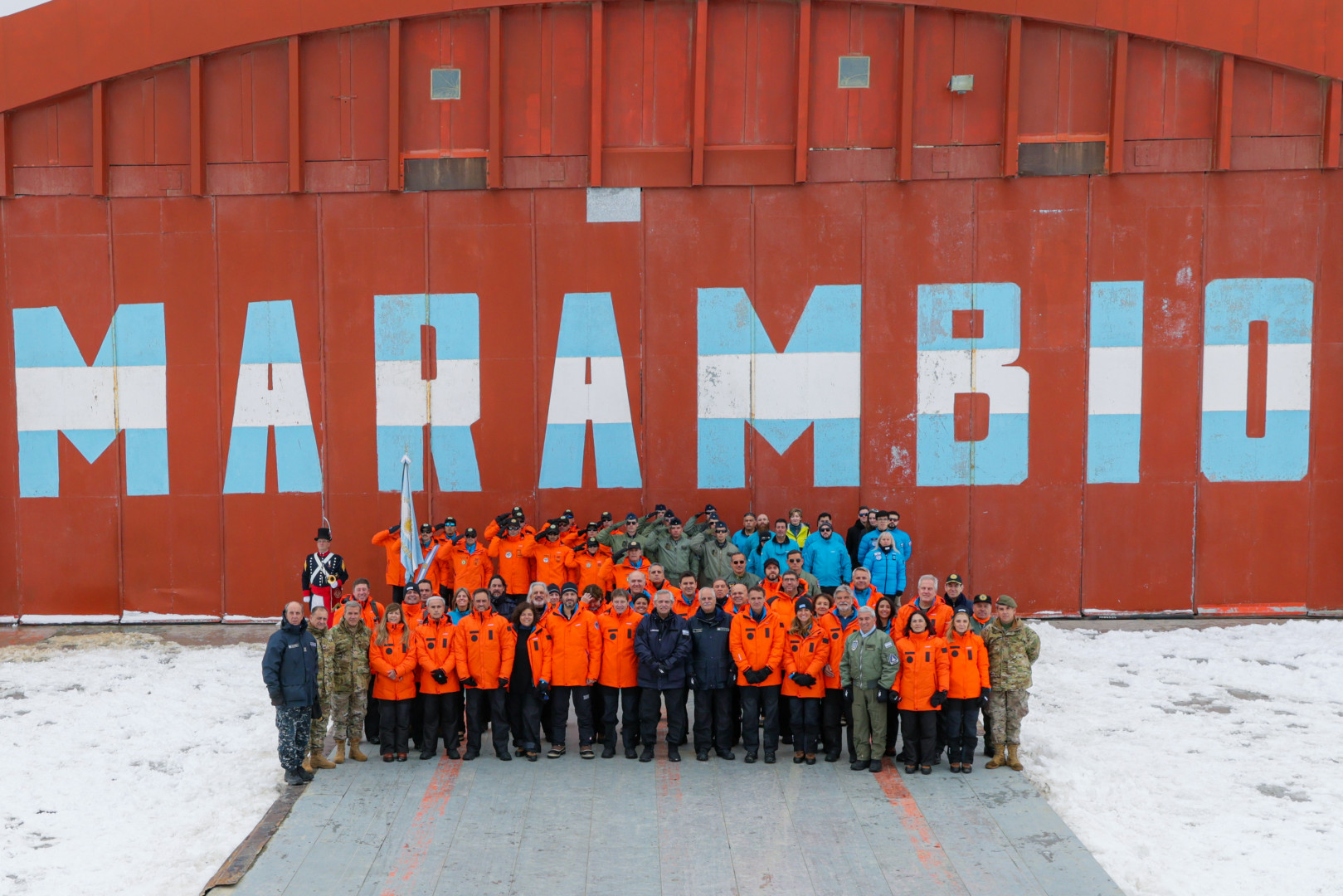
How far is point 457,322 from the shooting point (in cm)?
1320

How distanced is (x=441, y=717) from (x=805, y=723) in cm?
324

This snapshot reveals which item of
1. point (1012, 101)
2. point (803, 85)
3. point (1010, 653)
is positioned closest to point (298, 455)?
point (803, 85)

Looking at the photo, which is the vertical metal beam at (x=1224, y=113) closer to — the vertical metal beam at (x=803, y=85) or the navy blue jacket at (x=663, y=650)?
the vertical metal beam at (x=803, y=85)

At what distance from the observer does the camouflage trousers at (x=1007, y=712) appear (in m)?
8.12

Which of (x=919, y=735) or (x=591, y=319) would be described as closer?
(x=919, y=735)

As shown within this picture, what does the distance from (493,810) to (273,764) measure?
90.3 inches

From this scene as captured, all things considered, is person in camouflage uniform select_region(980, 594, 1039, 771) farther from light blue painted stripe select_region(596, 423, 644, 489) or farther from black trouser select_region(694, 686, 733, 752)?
light blue painted stripe select_region(596, 423, 644, 489)

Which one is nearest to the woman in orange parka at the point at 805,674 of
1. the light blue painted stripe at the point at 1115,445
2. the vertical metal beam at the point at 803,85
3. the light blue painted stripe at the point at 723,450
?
the light blue painted stripe at the point at 723,450

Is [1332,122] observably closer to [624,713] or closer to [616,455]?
[616,455]

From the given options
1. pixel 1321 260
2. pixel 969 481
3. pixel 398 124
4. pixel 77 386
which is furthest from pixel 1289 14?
pixel 77 386

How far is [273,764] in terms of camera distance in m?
8.36

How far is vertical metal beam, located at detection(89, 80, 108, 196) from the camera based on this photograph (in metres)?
12.9

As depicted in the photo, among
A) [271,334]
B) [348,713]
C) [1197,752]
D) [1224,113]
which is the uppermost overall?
[1224,113]

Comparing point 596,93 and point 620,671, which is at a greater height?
point 596,93
